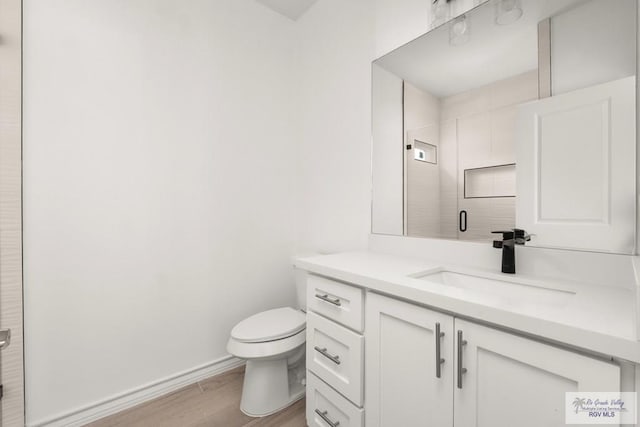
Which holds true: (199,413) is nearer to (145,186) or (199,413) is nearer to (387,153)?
(145,186)

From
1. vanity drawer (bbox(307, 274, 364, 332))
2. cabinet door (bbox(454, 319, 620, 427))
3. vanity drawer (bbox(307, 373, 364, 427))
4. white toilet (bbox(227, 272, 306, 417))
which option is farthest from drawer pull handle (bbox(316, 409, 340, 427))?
cabinet door (bbox(454, 319, 620, 427))

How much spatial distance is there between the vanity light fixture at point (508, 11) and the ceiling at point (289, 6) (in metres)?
1.34

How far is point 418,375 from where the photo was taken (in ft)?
2.86

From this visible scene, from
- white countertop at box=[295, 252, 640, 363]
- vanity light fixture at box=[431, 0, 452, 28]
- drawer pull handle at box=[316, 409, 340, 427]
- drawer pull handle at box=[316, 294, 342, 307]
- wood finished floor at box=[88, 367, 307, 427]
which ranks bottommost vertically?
wood finished floor at box=[88, 367, 307, 427]

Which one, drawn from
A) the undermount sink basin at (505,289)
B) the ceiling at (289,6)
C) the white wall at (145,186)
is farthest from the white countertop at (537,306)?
the ceiling at (289,6)

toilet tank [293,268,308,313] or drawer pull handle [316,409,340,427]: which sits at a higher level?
toilet tank [293,268,308,313]

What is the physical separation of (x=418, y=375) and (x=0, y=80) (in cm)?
199

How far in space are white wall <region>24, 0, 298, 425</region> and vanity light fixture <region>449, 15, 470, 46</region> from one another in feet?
1.83

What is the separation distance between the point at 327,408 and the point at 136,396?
1081 millimetres

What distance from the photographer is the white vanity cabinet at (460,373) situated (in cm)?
62

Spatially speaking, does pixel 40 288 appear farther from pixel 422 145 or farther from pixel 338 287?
pixel 422 145

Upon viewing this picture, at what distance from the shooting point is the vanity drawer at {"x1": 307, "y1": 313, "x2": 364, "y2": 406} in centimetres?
106

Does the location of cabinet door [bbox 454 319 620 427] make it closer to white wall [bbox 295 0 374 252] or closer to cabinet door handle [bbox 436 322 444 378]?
cabinet door handle [bbox 436 322 444 378]

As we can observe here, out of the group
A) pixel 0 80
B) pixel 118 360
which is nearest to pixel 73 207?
pixel 0 80
